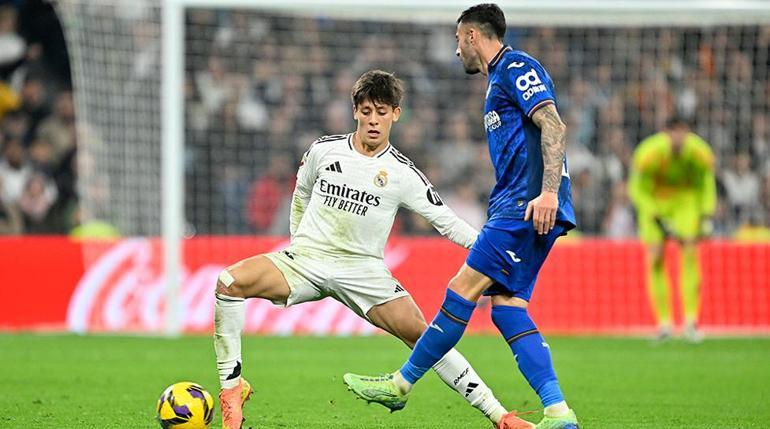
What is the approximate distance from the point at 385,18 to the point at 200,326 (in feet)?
15.3

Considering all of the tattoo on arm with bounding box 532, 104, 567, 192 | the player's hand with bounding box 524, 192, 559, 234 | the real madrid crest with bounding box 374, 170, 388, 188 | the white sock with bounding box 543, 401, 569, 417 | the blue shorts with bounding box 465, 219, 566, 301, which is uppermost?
the tattoo on arm with bounding box 532, 104, 567, 192

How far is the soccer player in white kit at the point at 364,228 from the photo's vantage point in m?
6.84

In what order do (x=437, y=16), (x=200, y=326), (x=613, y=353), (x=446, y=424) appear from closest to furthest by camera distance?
(x=446, y=424), (x=613, y=353), (x=200, y=326), (x=437, y=16)

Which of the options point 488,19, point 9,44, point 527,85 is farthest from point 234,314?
point 9,44

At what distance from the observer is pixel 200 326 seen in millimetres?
15227

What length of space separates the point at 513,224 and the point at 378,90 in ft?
3.33

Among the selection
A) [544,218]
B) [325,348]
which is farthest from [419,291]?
[544,218]

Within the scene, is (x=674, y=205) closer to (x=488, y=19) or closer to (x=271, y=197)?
(x=271, y=197)

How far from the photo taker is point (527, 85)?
645 cm

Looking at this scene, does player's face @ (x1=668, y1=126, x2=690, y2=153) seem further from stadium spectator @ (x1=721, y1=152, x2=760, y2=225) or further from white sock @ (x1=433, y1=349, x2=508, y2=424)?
white sock @ (x1=433, y1=349, x2=508, y2=424)

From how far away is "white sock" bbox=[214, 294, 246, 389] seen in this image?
657 cm

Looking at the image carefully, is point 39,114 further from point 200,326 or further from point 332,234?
point 332,234

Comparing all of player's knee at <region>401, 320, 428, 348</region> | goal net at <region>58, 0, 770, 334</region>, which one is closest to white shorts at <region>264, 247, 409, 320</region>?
player's knee at <region>401, 320, 428, 348</region>

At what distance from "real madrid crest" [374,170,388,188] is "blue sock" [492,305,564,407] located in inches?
34.6
